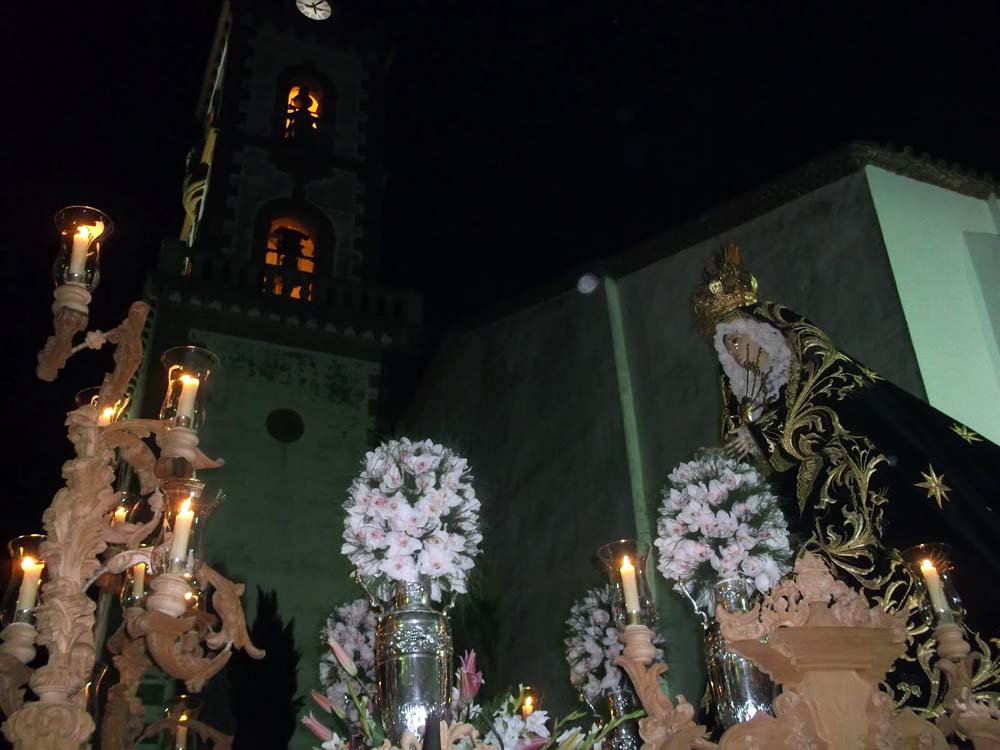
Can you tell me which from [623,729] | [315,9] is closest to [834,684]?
[623,729]

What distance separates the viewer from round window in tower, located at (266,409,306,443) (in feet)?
57.9

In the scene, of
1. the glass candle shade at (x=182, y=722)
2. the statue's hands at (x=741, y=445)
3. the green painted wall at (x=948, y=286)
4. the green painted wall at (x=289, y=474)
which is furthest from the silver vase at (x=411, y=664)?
the green painted wall at (x=289, y=474)

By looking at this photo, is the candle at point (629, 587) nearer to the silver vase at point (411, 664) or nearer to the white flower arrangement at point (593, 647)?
the silver vase at point (411, 664)

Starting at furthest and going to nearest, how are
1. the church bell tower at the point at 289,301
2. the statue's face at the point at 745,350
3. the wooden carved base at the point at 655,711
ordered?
the church bell tower at the point at 289,301 < the statue's face at the point at 745,350 < the wooden carved base at the point at 655,711

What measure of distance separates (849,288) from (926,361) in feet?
4.68

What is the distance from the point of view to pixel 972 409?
9.80 m

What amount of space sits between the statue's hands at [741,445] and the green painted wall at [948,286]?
4388mm

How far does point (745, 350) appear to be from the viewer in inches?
253

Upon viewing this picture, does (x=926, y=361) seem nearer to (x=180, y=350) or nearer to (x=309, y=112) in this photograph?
(x=180, y=350)

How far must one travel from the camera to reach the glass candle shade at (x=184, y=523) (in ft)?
15.3

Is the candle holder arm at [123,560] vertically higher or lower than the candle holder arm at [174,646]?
higher

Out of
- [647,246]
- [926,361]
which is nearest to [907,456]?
[926,361]

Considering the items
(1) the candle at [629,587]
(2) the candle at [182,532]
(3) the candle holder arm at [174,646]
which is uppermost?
(2) the candle at [182,532]

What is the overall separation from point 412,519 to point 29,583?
7.19ft
